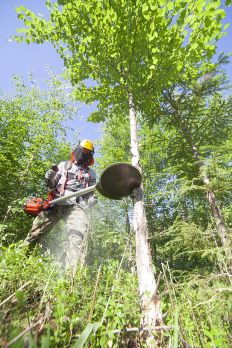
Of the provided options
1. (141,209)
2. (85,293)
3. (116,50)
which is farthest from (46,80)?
(85,293)

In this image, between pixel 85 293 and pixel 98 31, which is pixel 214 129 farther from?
pixel 85 293

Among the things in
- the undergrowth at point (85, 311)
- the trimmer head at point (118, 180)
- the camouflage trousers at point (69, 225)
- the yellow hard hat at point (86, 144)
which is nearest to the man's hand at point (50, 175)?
the camouflage trousers at point (69, 225)

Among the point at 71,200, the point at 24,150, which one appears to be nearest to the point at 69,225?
the point at 71,200

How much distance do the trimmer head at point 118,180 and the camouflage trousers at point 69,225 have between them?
4.31ft

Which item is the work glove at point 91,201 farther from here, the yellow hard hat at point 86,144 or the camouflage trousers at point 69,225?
the yellow hard hat at point 86,144

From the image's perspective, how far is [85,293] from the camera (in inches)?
109

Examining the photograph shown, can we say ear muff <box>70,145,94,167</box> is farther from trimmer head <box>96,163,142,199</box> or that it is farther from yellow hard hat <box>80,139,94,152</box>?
trimmer head <box>96,163,142,199</box>

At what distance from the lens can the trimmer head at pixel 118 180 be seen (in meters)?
3.71

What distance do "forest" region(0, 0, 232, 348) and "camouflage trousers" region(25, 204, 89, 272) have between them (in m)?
0.45

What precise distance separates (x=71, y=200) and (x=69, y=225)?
540 millimetres

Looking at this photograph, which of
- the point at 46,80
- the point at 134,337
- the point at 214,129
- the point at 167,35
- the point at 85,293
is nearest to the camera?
the point at 134,337

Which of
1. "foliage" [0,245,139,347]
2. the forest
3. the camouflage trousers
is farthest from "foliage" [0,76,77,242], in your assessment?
"foliage" [0,245,139,347]

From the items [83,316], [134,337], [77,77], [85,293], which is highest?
[77,77]

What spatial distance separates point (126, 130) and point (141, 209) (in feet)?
46.5
